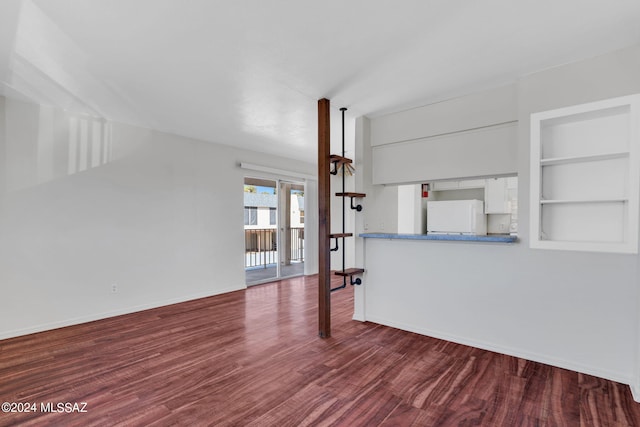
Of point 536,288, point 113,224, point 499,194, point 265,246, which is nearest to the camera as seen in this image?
point 536,288

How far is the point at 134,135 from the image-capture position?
411 centimetres

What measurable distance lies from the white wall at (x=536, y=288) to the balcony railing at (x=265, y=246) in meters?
3.75

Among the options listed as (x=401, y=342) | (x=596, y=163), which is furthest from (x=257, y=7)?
(x=401, y=342)

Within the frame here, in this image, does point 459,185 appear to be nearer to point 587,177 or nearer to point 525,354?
point 587,177

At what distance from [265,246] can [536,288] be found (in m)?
5.30

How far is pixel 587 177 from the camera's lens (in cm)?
244

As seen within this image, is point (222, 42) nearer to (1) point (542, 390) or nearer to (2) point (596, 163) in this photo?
(2) point (596, 163)

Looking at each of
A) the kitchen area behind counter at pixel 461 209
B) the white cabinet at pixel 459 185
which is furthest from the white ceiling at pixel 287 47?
the white cabinet at pixel 459 185

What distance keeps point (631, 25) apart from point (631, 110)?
573mm

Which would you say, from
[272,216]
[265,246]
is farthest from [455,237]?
[265,246]

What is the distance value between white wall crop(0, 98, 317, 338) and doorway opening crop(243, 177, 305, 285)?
643mm

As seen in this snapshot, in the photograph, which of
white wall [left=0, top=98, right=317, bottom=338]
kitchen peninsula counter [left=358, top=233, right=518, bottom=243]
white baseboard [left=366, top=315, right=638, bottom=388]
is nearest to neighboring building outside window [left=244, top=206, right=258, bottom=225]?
white wall [left=0, top=98, right=317, bottom=338]

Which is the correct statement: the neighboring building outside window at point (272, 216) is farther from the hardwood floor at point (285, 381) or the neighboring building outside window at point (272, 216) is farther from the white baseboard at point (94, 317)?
the hardwood floor at point (285, 381)

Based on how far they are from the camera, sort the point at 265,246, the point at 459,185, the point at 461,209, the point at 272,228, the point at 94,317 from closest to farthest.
A: the point at 94,317
the point at 461,209
the point at 459,185
the point at 272,228
the point at 265,246
